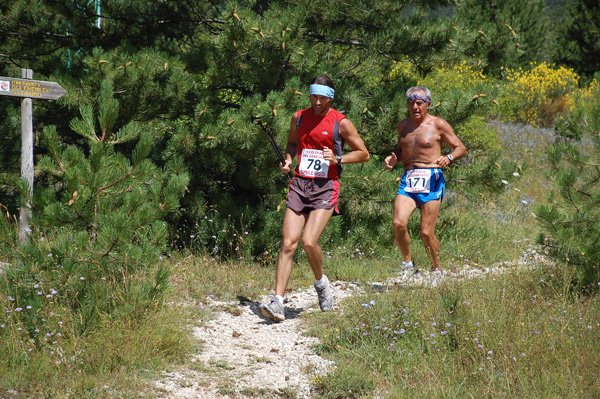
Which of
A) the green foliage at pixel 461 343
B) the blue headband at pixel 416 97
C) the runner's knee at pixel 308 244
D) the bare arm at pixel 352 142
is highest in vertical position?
the blue headband at pixel 416 97

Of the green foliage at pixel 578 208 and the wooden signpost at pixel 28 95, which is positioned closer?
the green foliage at pixel 578 208

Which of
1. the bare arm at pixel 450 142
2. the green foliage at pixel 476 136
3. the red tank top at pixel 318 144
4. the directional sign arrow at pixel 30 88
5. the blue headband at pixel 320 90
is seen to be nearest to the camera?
the blue headband at pixel 320 90

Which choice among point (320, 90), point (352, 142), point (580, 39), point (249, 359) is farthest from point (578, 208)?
point (580, 39)

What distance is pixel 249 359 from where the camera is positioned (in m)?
4.52

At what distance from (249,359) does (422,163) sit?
2582 millimetres

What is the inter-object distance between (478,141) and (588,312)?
7214 mm

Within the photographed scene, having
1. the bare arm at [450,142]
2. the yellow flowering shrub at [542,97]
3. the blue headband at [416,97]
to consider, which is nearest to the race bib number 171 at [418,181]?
the bare arm at [450,142]

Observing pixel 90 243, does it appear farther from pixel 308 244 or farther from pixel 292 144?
pixel 292 144

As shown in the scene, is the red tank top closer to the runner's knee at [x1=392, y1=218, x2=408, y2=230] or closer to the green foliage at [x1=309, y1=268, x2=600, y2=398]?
the runner's knee at [x1=392, y1=218, x2=408, y2=230]

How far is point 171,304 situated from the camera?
16.5ft

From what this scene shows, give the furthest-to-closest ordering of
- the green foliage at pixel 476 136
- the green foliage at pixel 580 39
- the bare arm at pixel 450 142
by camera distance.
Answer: the green foliage at pixel 580 39, the green foliage at pixel 476 136, the bare arm at pixel 450 142

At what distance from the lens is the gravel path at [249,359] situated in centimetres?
398

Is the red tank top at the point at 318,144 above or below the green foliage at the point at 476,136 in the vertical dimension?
above

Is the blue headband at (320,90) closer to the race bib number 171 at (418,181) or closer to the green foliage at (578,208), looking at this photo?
the race bib number 171 at (418,181)
